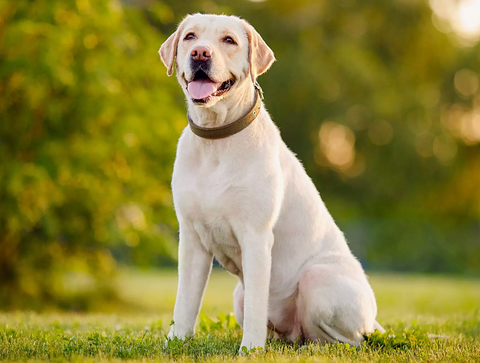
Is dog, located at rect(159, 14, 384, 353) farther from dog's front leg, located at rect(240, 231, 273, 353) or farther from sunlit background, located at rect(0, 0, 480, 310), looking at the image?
sunlit background, located at rect(0, 0, 480, 310)

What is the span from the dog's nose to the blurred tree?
4.86 metres

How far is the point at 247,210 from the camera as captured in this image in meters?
4.12

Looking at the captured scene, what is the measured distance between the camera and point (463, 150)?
27.7 meters

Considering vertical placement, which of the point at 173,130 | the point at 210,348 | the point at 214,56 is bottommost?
the point at 210,348

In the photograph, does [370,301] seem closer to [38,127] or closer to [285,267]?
[285,267]

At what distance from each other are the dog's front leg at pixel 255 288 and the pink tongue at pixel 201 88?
98 cm

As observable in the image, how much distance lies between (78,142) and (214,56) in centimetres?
576

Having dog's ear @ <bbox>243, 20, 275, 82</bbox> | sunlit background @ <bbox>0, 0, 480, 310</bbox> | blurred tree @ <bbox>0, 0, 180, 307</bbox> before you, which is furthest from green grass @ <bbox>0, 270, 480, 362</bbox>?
sunlit background @ <bbox>0, 0, 480, 310</bbox>

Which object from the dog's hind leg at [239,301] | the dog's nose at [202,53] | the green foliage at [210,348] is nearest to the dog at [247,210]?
the dog's nose at [202,53]

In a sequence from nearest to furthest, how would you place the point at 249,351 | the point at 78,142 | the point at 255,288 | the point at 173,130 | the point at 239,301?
the point at 249,351 → the point at 255,288 → the point at 239,301 → the point at 78,142 → the point at 173,130

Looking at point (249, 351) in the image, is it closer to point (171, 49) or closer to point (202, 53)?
point (202, 53)

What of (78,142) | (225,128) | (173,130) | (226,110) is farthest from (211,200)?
(173,130)

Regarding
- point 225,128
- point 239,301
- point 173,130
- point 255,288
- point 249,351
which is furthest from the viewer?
point 173,130

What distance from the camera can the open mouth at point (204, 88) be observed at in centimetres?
409
